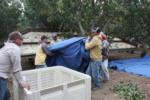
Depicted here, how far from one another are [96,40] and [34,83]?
1766 mm

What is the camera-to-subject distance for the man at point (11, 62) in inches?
138

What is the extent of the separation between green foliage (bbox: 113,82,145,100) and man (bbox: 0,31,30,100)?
2.60m

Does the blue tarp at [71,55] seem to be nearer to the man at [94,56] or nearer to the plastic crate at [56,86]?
the man at [94,56]

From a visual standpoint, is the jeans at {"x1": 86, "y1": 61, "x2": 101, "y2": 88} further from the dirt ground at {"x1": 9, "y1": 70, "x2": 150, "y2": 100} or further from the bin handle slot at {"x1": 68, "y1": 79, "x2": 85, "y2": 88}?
the bin handle slot at {"x1": 68, "y1": 79, "x2": 85, "y2": 88}

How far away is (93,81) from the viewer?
609cm

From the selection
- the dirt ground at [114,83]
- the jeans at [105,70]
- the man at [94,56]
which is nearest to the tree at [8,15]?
the dirt ground at [114,83]

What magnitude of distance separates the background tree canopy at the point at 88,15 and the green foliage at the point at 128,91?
11.1 ft

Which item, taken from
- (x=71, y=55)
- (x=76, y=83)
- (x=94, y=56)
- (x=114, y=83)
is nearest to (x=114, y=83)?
(x=114, y=83)

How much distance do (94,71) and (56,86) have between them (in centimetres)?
238

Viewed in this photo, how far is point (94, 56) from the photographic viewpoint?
19.0ft

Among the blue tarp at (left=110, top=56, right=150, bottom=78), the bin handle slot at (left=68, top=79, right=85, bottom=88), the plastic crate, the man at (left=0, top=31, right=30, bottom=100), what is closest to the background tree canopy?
the blue tarp at (left=110, top=56, right=150, bottom=78)

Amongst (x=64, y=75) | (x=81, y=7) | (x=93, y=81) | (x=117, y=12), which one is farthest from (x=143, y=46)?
(x=64, y=75)

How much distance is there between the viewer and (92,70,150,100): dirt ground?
5.54 meters

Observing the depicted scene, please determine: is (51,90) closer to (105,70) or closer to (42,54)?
(42,54)
